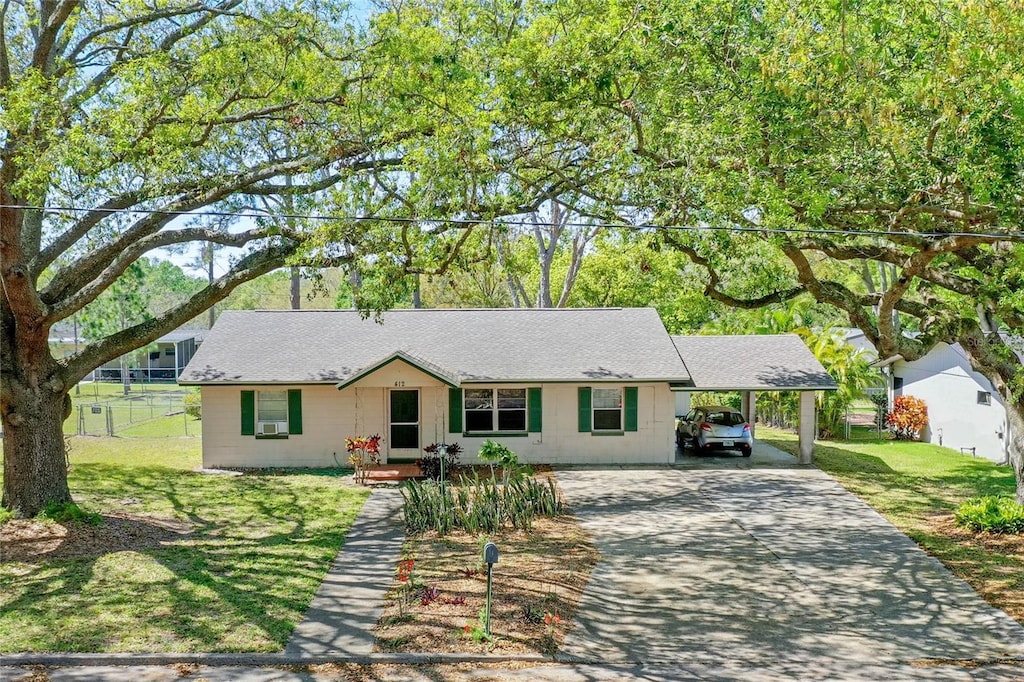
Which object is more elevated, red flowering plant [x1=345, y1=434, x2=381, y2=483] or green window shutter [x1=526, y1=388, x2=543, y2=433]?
green window shutter [x1=526, y1=388, x2=543, y2=433]

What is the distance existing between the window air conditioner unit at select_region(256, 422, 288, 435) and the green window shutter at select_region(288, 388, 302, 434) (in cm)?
19

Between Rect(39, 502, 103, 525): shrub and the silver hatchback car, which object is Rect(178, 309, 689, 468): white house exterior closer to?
the silver hatchback car

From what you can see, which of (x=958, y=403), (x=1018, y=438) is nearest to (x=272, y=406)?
(x=1018, y=438)

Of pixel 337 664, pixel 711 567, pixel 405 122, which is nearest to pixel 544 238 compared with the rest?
pixel 405 122

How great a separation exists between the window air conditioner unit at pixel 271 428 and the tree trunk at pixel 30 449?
6898mm

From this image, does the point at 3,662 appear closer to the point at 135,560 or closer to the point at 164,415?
the point at 135,560

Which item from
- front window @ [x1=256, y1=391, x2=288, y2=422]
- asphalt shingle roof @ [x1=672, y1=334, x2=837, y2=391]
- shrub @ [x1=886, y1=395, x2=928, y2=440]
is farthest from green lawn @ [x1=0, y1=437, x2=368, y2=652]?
shrub @ [x1=886, y1=395, x2=928, y2=440]

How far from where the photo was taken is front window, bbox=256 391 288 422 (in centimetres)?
2025

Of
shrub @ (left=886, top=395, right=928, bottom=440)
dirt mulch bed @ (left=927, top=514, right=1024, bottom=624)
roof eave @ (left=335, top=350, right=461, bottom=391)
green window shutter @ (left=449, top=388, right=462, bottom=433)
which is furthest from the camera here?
shrub @ (left=886, top=395, right=928, bottom=440)

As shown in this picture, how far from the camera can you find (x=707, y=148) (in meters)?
12.3

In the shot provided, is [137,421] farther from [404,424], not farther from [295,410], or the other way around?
[404,424]

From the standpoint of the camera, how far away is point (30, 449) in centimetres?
1318

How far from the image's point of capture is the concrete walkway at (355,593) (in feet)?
28.6

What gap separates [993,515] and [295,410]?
15.7 meters
